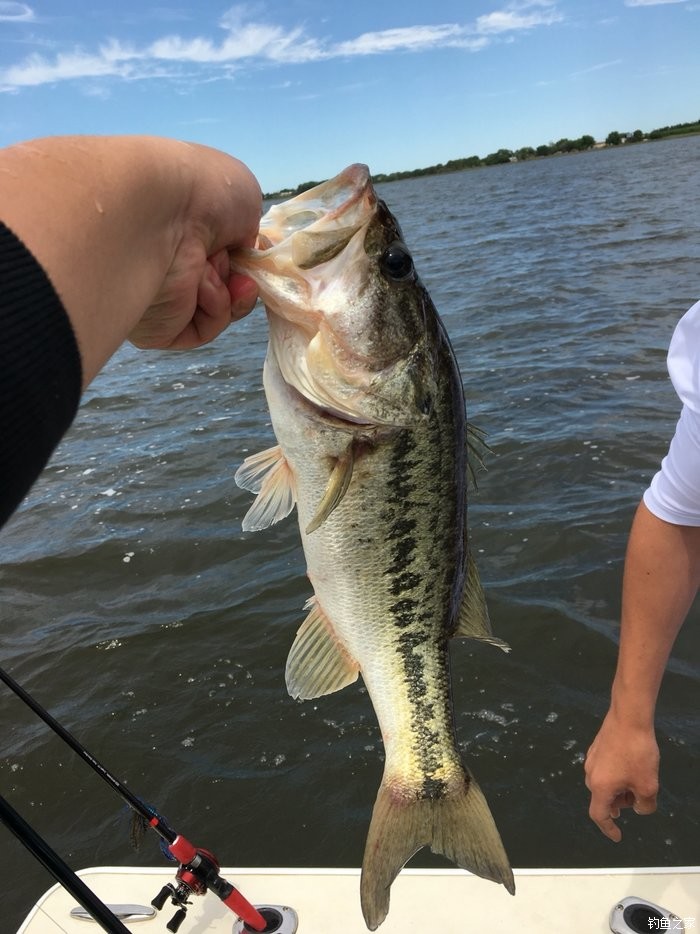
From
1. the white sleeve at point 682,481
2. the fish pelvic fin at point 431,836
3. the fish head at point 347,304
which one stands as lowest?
the fish pelvic fin at point 431,836

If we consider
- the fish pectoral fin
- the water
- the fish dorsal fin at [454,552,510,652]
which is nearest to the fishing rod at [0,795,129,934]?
the fish pectoral fin

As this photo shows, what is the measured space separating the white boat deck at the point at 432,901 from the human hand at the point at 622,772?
38 centimetres

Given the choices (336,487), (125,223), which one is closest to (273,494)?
(336,487)

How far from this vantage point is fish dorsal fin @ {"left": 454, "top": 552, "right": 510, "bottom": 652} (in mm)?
2000

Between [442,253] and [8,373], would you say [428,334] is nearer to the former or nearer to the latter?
[8,373]

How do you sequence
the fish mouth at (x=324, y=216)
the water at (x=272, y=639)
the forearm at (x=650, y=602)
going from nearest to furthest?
1. the fish mouth at (x=324, y=216)
2. the forearm at (x=650, y=602)
3. the water at (x=272, y=639)

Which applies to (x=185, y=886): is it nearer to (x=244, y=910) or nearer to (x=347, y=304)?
(x=244, y=910)

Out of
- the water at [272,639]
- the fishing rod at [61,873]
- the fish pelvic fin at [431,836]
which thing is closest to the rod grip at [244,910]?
the fishing rod at [61,873]

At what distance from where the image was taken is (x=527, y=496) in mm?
6828

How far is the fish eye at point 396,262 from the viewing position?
1.76 metres

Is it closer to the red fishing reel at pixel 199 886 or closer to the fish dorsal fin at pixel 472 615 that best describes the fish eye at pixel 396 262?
the fish dorsal fin at pixel 472 615

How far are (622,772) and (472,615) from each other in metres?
0.90

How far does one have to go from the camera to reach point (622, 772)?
232 centimetres

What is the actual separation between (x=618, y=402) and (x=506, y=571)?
12.6 feet
